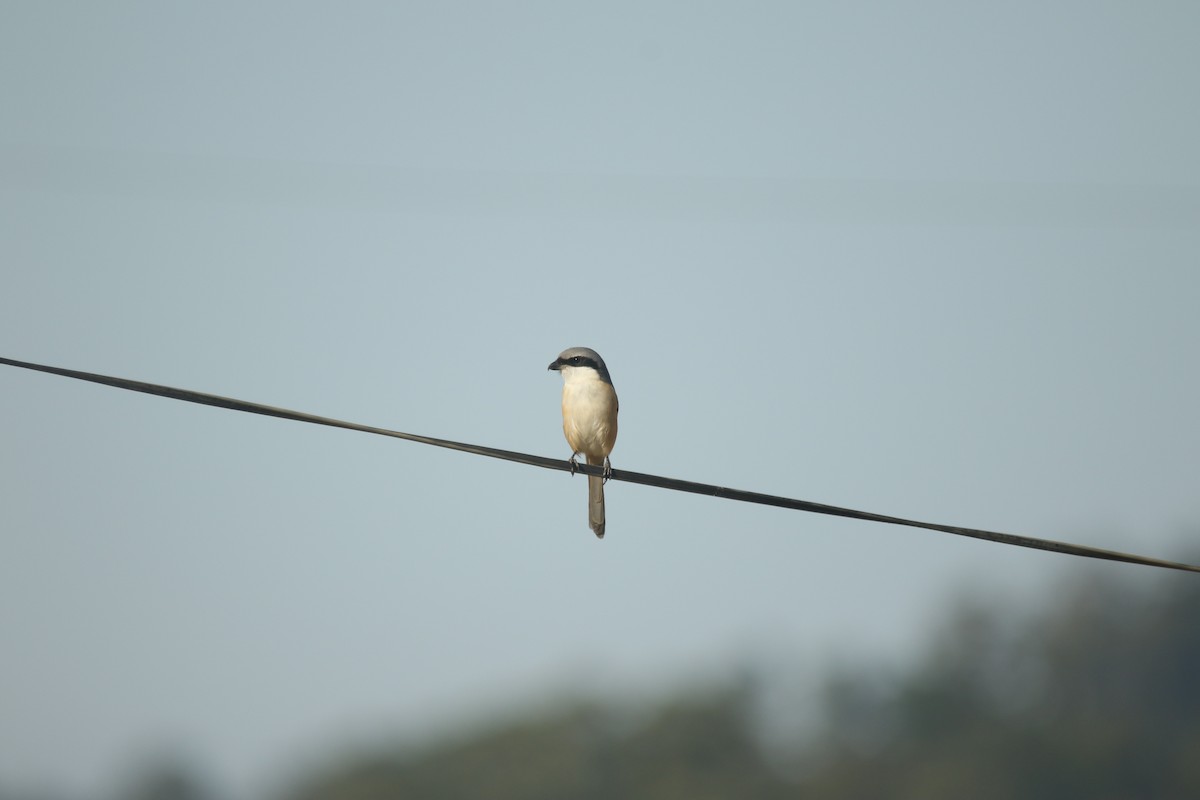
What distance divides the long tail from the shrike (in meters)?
0.10

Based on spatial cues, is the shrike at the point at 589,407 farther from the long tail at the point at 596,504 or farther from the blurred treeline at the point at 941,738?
the blurred treeline at the point at 941,738

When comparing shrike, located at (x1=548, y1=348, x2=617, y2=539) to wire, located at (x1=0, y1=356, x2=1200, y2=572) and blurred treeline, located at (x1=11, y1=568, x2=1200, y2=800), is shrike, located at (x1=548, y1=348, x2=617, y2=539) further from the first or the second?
blurred treeline, located at (x1=11, y1=568, x2=1200, y2=800)

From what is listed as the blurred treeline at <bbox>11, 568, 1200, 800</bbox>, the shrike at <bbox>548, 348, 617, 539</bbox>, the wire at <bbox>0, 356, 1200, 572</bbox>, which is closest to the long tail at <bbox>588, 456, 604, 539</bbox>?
the shrike at <bbox>548, 348, 617, 539</bbox>

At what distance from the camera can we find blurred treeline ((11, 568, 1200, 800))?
93.4 meters

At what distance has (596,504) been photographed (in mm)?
11328

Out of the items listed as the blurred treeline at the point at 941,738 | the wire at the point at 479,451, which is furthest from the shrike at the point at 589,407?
the blurred treeline at the point at 941,738

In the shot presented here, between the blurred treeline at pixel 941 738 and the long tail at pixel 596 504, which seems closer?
the long tail at pixel 596 504

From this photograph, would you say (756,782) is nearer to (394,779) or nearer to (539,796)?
(539,796)

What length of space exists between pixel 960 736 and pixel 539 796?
29.4 m

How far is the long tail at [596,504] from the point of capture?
11.2m

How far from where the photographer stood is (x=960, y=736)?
328ft

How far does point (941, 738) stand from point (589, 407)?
9512cm

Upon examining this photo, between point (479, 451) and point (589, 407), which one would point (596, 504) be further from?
point (479, 451)

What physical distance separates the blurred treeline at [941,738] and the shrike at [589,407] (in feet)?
279
